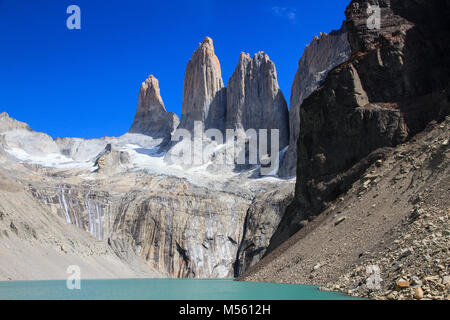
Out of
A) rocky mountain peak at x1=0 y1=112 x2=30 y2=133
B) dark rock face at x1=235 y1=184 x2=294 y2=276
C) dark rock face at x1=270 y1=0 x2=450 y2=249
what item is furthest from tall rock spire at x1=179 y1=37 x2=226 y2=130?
dark rock face at x1=270 y1=0 x2=450 y2=249

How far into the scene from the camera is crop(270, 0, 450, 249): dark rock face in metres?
30.4

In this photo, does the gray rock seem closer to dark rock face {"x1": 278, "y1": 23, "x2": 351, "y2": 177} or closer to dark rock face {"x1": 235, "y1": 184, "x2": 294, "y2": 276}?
dark rock face {"x1": 235, "y1": 184, "x2": 294, "y2": 276}

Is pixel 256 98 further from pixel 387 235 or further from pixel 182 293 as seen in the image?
pixel 387 235

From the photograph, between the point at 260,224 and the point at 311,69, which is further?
the point at 311,69

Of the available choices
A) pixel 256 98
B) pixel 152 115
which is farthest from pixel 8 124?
pixel 256 98

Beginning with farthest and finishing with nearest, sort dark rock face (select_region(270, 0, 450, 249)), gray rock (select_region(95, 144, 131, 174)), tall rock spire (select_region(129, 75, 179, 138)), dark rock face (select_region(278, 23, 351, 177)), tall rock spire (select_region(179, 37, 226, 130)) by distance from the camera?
tall rock spire (select_region(129, 75, 179, 138)) < tall rock spire (select_region(179, 37, 226, 130)) < gray rock (select_region(95, 144, 131, 174)) < dark rock face (select_region(278, 23, 351, 177)) < dark rock face (select_region(270, 0, 450, 249))

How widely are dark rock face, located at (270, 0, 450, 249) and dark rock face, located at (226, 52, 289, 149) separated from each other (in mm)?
61909

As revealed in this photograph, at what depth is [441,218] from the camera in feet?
53.5

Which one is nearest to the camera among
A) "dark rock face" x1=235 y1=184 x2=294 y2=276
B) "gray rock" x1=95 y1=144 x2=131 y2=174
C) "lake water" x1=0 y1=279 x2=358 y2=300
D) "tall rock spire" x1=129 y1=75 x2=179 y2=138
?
"lake water" x1=0 y1=279 x2=358 y2=300

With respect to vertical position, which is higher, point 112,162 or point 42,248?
point 112,162

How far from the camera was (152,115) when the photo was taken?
135750 mm

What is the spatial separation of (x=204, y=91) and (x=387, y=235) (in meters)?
94.6

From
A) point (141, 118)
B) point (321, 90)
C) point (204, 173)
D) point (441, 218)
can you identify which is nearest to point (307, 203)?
point (321, 90)

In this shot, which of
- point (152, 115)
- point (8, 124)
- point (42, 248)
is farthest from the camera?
point (152, 115)
